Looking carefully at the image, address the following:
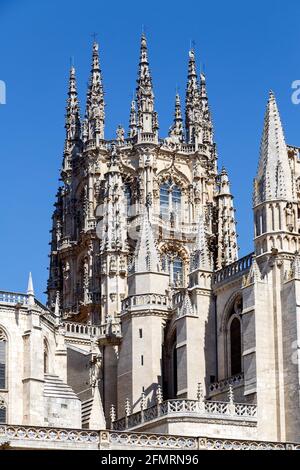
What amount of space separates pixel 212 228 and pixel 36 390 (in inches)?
1159

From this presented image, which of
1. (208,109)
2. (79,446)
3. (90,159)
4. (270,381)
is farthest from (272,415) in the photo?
Answer: (208,109)

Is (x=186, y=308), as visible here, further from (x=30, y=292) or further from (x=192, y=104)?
(x=192, y=104)

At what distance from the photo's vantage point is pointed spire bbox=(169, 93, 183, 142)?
9119 centimetres

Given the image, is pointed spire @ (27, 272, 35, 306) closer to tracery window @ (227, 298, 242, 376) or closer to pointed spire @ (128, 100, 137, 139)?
tracery window @ (227, 298, 242, 376)

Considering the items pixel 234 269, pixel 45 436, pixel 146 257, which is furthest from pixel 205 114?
pixel 45 436

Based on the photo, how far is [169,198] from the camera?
87.9m

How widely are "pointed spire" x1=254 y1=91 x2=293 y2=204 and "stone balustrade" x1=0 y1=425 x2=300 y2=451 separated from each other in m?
16.0

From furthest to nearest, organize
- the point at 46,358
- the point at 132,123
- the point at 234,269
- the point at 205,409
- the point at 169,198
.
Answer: the point at 132,123, the point at 169,198, the point at 234,269, the point at 46,358, the point at 205,409

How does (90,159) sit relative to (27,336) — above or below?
above

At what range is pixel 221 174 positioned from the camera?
3487 inches

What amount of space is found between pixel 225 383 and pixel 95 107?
2919 centimetres

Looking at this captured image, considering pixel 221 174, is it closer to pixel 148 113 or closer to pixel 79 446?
pixel 148 113

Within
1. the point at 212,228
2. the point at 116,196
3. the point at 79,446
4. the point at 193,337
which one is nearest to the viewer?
the point at 79,446

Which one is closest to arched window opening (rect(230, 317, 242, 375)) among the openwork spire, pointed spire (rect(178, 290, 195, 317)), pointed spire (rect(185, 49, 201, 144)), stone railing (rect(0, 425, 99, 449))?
pointed spire (rect(178, 290, 195, 317))
